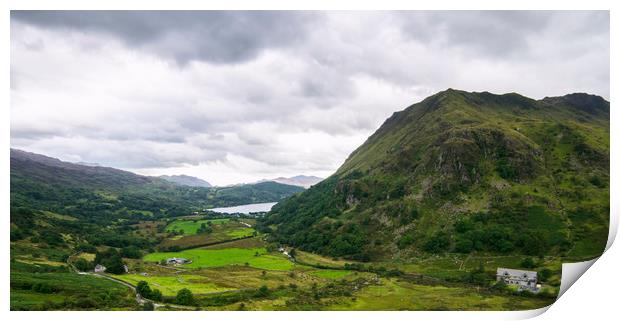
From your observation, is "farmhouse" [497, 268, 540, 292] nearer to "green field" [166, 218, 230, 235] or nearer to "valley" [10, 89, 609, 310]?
"valley" [10, 89, 609, 310]

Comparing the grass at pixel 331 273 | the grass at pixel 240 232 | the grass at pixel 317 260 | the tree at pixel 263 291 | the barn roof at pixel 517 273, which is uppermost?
the barn roof at pixel 517 273

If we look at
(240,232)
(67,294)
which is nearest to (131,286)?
(67,294)

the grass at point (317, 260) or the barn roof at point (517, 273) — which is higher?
the barn roof at point (517, 273)

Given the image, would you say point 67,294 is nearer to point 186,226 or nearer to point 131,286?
point 131,286

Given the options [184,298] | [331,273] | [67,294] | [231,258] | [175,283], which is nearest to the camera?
[67,294]

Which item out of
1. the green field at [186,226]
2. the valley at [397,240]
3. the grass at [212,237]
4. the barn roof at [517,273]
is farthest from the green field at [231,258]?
the barn roof at [517,273]

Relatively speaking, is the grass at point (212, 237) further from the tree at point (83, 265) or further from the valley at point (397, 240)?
the tree at point (83, 265)
